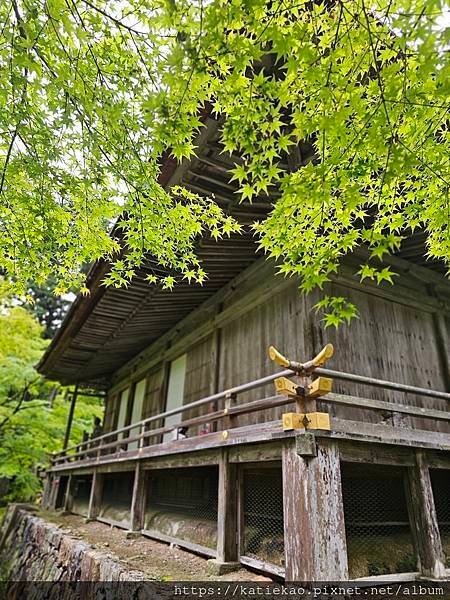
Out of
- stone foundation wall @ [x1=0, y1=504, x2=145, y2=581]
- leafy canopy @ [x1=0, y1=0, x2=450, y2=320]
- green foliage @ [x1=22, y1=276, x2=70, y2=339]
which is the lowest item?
stone foundation wall @ [x1=0, y1=504, x2=145, y2=581]

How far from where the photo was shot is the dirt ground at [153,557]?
3.98 metres

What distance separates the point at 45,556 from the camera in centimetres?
728

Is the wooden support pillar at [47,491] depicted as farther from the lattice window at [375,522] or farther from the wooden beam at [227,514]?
the lattice window at [375,522]

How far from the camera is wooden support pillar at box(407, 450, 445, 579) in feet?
12.6

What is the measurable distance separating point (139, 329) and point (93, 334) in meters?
1.15

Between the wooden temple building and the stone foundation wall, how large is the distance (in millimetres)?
1023

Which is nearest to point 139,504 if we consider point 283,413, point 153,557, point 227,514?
point 153,557

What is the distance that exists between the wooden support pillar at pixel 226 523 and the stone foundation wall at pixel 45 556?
805mm

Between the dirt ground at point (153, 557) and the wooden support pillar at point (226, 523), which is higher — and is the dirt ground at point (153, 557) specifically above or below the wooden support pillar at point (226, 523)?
below

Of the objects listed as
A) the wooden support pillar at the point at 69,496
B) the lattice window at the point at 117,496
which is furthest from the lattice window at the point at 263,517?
the wooden support pillar at the point at 69,496

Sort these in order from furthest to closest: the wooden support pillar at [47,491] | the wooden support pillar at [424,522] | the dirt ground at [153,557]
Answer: the wooden support pillar at [47,491] → the dirt ground at [153,557] → the wooden support pillar at [424,522]

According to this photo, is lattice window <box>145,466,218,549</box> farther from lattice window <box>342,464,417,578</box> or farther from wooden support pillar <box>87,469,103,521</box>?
lattice window <box>342,464,417,578</box>

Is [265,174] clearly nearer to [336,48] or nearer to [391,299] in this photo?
[336,48]

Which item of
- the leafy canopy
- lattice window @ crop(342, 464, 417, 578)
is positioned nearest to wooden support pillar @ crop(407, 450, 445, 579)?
lattice window @ crop(342, 464, 417, 578)
